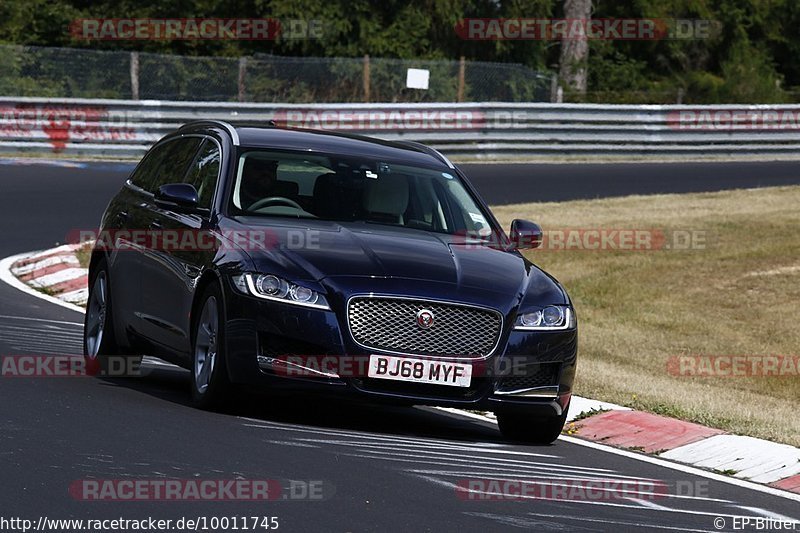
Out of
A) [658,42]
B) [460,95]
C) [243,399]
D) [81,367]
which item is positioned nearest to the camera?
[243,399]

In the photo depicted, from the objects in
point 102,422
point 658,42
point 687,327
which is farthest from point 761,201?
point 658,42

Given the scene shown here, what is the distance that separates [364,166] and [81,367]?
2.33 meters

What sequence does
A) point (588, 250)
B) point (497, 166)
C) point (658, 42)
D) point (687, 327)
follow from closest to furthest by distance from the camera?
point (687, 327), point (588, 250), point (497, 166), point (658, 42)

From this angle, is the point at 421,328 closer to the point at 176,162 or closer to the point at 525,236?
the point at 525,236

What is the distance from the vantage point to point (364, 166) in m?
10.0

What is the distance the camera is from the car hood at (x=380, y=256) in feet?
28.5

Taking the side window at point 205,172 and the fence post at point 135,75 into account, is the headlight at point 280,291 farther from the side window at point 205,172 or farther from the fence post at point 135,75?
the fence post at point 135,75

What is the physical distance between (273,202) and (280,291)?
1296mm

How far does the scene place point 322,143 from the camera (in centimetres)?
1027

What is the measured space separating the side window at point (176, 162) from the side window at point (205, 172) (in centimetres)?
14

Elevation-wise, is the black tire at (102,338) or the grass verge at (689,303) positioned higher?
the black tire at (102,338)

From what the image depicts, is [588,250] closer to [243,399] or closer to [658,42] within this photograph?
[243,399]

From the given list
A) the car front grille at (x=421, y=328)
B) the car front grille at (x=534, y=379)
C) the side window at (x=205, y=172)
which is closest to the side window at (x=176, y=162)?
the side window at (x=205, y=172)

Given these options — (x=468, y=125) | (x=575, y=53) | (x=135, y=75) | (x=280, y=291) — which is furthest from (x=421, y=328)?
(x=575, y=53)
